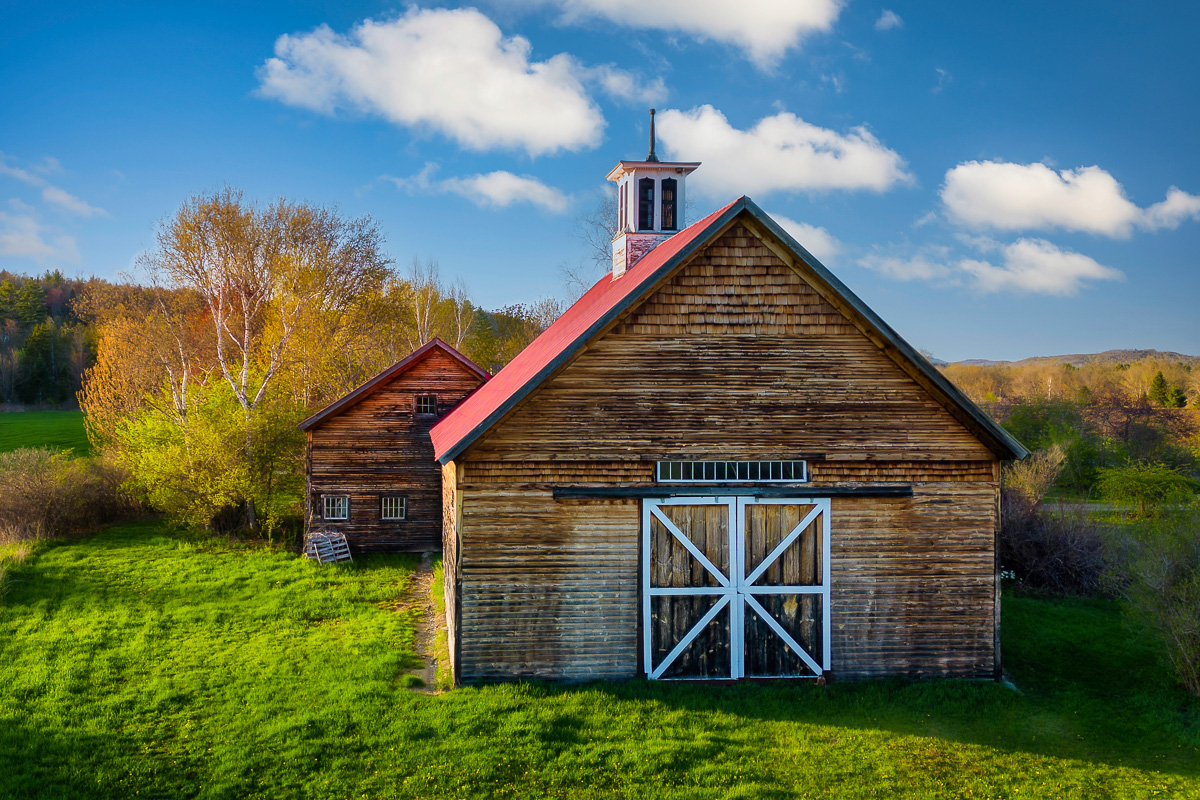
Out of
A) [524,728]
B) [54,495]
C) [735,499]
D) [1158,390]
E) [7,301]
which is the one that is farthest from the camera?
[7,301]

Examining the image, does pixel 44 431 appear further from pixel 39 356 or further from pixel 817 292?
pixel 817 292

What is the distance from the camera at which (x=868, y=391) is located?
11086 millimetres

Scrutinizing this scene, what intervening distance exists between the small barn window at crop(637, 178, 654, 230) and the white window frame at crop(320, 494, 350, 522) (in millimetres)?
12535

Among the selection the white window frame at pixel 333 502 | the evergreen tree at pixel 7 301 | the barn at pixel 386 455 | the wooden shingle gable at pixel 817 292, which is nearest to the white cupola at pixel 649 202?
the wooden shingle gable at pixel 817 292

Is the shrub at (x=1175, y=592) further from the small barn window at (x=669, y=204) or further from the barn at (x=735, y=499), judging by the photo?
the small barn window at (x=669, y=204)

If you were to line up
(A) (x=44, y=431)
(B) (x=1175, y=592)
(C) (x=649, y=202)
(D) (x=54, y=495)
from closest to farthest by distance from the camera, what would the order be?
1. (B) (x=1175, y=592)
2. (C) (x=649, y=202)
3. (D) (x=54, y=495)
4. (A) (x=44, y=431)

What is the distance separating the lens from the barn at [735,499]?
10.9 meters

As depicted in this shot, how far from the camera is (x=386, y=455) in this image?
2230 centimetres

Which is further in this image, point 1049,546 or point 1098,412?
point 1098,412

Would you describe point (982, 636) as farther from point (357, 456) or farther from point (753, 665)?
point (357, 456)

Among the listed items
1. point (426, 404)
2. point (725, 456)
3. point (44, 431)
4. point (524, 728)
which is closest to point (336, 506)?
point (426, 404)

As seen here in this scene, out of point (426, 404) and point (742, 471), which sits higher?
point (426, 404)

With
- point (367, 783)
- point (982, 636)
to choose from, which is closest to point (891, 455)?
point (982, 636)

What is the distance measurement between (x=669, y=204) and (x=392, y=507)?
12.7 metres
